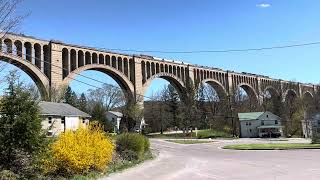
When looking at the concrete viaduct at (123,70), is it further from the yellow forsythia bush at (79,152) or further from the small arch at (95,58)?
the yellow forsythia bush at (79,152)

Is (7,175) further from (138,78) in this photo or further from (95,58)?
(138,78)

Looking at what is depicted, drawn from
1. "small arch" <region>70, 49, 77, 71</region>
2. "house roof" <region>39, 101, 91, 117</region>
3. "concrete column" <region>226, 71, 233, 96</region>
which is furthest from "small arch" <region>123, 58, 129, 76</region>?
→ "concrete column" <region>226, 71, 233, 96</region>

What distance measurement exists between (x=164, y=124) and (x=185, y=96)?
1422 centimetres

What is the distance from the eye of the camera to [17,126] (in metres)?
18.4

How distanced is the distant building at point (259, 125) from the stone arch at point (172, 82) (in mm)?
14294

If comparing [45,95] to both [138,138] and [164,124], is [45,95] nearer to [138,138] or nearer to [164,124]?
[138,138]

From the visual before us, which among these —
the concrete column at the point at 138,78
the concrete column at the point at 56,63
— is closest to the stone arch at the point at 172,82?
the concrete column at the point at 138,78

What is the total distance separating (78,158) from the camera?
68.8ft

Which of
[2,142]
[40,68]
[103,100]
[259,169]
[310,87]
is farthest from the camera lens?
[310,87]

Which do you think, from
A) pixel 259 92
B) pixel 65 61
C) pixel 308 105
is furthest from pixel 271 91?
pixel 65 61

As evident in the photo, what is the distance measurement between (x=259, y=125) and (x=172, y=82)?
70.8 feet

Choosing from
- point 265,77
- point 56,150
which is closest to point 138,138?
point 56,150

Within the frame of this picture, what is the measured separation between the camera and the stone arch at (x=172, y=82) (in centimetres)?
9200

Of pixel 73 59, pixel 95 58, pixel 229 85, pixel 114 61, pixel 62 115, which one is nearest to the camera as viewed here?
pixel 62 115
